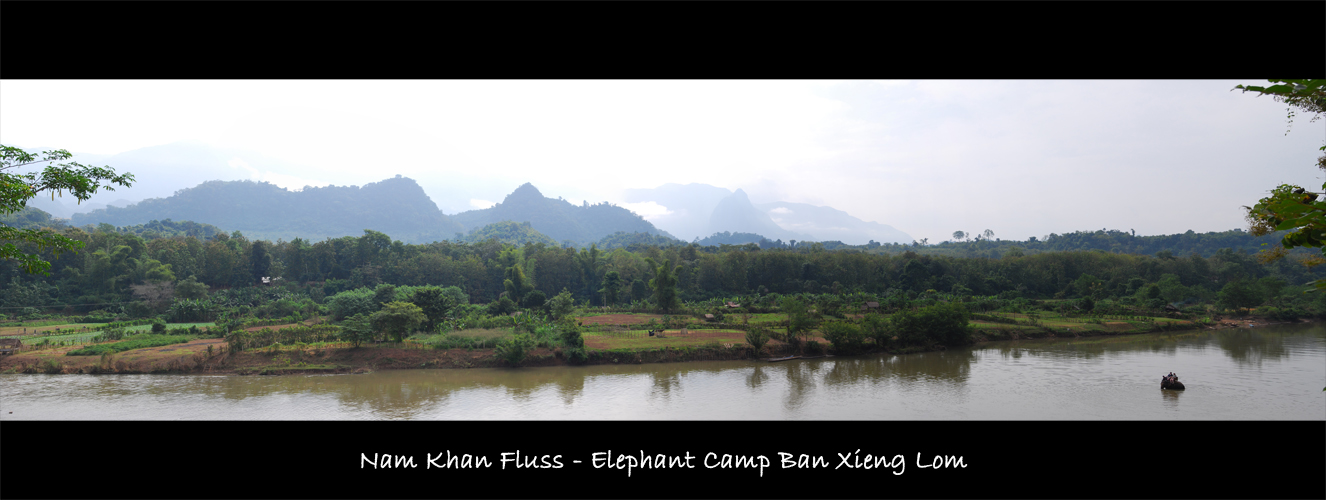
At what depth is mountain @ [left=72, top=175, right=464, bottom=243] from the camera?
10738 cm

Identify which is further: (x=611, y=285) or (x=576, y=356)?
(x=611, y=285)

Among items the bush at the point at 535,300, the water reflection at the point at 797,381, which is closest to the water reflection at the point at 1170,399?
the water reflection at the point at 797,381

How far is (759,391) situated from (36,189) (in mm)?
12415

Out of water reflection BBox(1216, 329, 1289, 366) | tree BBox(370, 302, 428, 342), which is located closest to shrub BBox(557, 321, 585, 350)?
tree BBox(370, 302, 428, 342)

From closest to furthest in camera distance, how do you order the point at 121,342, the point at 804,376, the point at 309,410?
the point at 309,410 → the point at 804,376 → the point at 121,342

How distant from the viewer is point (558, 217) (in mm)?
147000

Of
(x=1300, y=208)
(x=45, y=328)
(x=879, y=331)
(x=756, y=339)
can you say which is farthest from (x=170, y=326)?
(x=1300, y=208)

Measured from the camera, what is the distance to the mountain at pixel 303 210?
107375mm

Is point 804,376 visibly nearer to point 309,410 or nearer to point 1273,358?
point 309,410

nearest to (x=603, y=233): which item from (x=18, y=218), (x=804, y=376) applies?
(x=18, y=218)

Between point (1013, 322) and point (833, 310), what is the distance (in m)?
7.11

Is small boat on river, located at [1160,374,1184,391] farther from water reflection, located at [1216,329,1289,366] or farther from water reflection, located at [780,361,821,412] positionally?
water reflection, located at [780,361,821,412]

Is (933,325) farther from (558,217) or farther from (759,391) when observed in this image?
(558,217)

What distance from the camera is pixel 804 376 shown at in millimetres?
15273
